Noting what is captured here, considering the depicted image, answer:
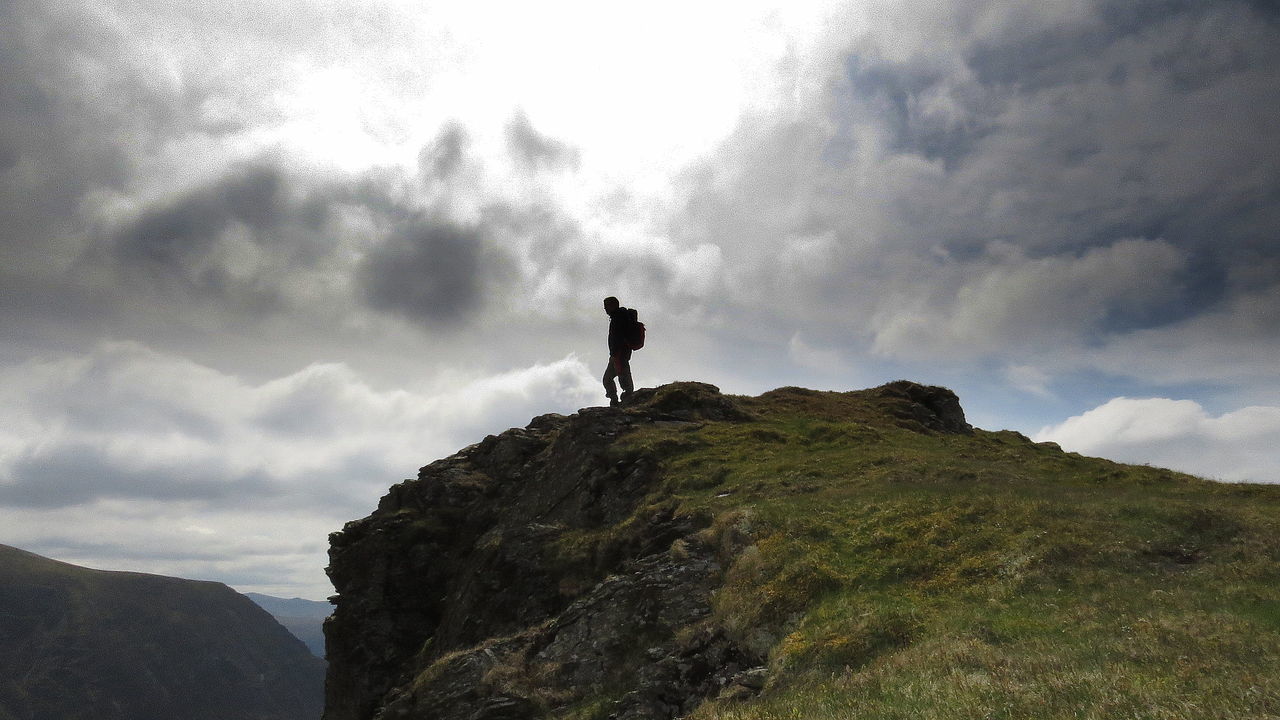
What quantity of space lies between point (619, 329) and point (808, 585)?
88.9 feet

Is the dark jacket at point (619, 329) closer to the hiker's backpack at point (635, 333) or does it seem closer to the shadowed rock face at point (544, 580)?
the hiker's backpack at point (635, 333)

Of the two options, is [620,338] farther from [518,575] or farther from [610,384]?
[518,575]

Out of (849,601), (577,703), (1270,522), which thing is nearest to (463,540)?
(577,703)

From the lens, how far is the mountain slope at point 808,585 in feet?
43.9

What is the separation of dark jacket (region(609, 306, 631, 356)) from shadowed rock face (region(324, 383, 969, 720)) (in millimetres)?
4531

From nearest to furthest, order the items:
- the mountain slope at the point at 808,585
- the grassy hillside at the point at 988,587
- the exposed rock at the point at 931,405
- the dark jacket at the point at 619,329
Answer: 1. the grassy hillside at the point at 988,587
2. the mountain slope at the point at 808,585
3. the dark jacket at the point at 619,329
4. the exposed rock at the point at 931,405

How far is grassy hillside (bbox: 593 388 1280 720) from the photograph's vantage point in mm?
11992

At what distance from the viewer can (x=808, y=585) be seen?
20.9 metres

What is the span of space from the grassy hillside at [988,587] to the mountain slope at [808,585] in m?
0.09

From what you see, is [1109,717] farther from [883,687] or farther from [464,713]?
[464,713]

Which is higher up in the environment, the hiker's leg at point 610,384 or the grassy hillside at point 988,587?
the hiker's leg at point 610,384

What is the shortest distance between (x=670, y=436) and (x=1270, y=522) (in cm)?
2812

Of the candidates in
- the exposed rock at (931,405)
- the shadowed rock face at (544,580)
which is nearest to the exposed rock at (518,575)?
the shadowed rock face at (544,580)

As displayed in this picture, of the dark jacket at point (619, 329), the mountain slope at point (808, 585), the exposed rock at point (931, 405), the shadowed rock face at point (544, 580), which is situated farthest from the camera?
the exposed rock at point (931, 405)
